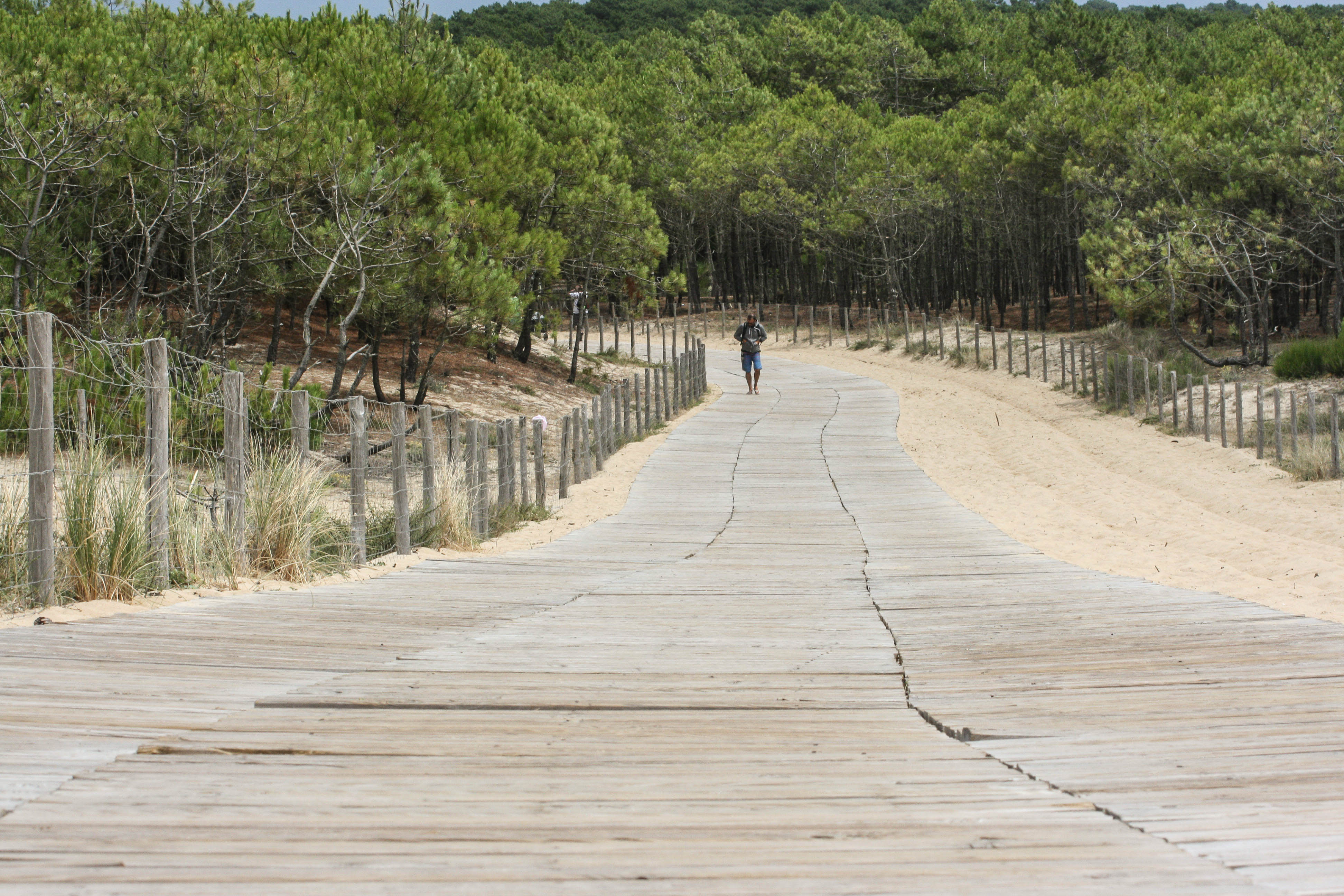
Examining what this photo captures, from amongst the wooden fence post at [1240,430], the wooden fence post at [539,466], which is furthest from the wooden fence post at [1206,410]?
the wooden fence post at [539,466]

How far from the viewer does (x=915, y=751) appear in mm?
3398

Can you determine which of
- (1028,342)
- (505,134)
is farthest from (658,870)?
(1028,342)

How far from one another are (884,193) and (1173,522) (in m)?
29.7

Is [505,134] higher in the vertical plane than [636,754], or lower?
higher

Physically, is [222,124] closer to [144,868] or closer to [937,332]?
[144,868]

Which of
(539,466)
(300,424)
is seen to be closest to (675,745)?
(300,424)

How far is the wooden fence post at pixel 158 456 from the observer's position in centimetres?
632

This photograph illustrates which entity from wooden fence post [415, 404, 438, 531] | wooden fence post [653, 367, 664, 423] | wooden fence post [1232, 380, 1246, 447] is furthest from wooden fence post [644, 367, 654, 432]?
wooden fence post [415, 404, 438, 531]

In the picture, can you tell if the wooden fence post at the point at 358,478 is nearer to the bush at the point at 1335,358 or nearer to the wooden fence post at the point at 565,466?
the wooden fence post at the point at 565,466

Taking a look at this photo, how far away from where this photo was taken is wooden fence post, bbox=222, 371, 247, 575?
7055 millimetres

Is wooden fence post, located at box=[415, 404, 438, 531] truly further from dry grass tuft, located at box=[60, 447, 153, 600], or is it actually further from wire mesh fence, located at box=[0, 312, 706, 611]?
dry grass tuft, located at box=[60, 447, 153, 600]

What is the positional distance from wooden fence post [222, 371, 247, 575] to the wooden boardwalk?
0.68 metres

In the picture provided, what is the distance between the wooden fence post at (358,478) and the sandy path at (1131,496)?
224 inches

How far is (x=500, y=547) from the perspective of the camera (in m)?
10.7
